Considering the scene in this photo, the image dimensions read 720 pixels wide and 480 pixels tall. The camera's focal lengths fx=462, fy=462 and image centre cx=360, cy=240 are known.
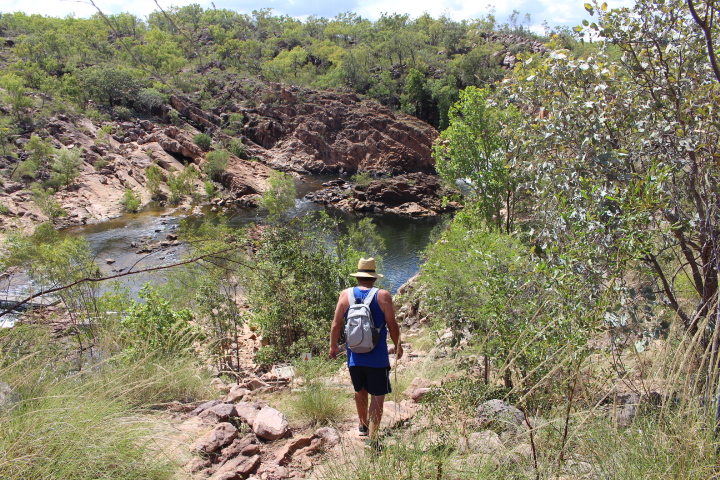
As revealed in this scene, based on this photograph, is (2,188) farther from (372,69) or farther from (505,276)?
(372,69)

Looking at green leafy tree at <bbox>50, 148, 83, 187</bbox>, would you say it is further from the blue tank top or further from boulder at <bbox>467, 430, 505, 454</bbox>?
boulder at <bbox>467, 430, 505, 454</bbox>

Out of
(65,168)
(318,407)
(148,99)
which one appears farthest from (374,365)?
(148,99)

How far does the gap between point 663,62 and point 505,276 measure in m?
1.88

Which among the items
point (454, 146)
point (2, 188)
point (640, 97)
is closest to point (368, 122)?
point (2, 188)

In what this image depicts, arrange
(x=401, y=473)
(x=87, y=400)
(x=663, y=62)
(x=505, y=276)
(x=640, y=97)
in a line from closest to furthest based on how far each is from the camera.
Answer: (x=401, y=473)
(x=87, y=400)
(x=663, y=62)
(x=640, y=97)
(x=505, y=276)

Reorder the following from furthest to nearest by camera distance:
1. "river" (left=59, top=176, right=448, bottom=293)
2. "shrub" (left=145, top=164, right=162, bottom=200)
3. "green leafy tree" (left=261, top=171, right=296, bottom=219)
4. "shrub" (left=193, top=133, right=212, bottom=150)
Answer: "shrub" (left=193, top=133, right=212, bottom=150) < "shrub" (left=145, top=164, right=162, bottom=200) < "green leafy tree" (left=261, top=171, right=296, bottom=219) < "river" (left=59, top=176, right=448, bottom=293)

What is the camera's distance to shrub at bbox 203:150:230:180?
41.7 metres

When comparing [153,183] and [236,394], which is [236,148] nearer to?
[153,183]

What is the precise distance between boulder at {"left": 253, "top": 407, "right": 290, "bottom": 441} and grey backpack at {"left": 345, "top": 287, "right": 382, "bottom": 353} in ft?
2.50

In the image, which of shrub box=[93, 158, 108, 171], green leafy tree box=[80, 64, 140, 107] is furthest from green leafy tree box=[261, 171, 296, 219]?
green leafy tree box=[80, 64, 140, 107]

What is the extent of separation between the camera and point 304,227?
39.7ft

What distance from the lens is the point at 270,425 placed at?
132 inches

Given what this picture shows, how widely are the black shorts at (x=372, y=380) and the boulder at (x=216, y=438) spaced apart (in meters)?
0.91

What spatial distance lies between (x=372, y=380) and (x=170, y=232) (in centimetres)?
2810
